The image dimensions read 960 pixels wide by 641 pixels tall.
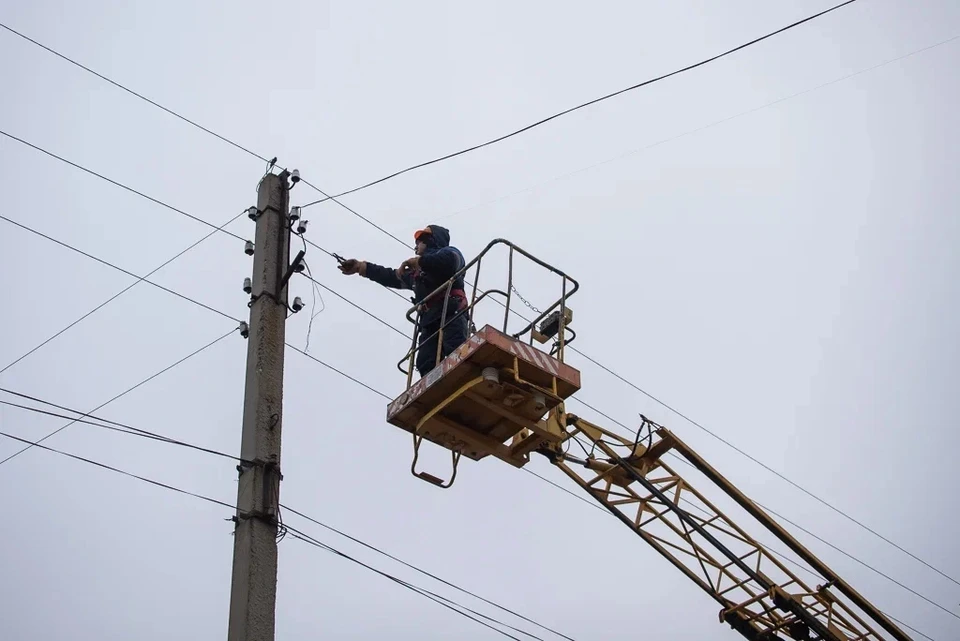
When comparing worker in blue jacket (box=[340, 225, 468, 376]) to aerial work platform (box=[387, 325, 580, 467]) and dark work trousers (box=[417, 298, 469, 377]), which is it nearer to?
dark work trousers (box=[417, 298, 469, 377])

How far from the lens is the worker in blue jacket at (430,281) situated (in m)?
10.3

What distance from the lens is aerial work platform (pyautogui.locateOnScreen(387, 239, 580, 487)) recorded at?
30.7 ft

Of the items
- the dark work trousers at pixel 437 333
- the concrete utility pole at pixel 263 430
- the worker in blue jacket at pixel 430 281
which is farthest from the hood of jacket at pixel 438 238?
the concrete utility pole at pixel 263 430

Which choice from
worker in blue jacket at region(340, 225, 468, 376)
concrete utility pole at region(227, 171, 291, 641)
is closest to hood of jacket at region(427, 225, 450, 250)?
worker in blue jacket at region(340, 225, 468, 376)

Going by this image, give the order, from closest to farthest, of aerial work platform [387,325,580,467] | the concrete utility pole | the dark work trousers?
the concrete utility pole
aerial work platform [387,325,580,467]
the dark work trousers

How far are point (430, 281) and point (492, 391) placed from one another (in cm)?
150

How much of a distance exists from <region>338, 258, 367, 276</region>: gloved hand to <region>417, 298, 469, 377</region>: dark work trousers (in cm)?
73

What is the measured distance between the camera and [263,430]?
28.0 ft

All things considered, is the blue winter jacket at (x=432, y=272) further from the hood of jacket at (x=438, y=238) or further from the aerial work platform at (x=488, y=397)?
the aerial work platform at (x=488, y=397)

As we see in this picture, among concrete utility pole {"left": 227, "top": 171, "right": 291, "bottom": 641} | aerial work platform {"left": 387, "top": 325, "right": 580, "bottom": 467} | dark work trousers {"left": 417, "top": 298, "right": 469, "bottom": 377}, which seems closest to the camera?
concrete utility pole {"left": 227, "top": 171, "right": 291, "bottom": 641}

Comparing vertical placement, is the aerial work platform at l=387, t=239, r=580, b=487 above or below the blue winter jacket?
below

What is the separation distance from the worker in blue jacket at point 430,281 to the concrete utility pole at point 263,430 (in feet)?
3.23

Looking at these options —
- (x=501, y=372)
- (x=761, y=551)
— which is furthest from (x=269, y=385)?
(x=761, y=551)

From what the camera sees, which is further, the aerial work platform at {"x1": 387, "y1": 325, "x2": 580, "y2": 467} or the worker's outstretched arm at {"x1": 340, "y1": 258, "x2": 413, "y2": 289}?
the worker's outstretched arm at {"x1": 340, "y1": 258, "x2": 413, "y2": 289}
